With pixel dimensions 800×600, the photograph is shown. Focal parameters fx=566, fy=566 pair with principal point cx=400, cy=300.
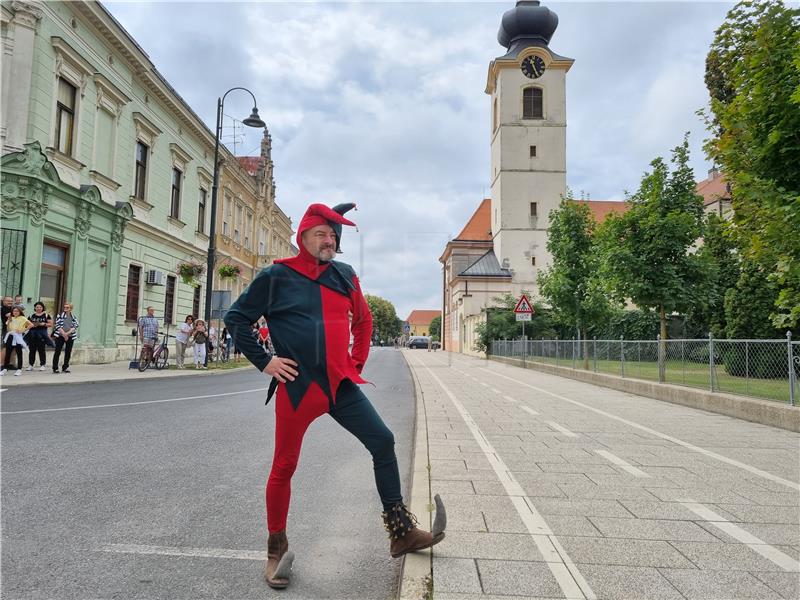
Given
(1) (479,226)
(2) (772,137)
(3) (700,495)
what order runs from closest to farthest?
(3) (700,495) → (2) (772,137) → (1) (479,226)

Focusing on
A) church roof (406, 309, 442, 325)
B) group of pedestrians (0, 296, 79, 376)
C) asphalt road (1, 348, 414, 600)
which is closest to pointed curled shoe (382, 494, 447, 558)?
asphalt road (1, 348, 414, 600)

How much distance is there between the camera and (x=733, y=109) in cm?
792

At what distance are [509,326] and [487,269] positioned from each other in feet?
72.5

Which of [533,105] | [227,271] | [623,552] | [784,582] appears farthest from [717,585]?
[533,105]

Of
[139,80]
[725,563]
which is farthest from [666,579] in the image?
[139,80]

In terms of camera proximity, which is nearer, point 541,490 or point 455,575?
point 455,575

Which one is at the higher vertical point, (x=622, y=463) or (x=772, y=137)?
(x=772, y=137)

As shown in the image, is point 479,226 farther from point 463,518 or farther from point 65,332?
point 463,518

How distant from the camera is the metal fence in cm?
881

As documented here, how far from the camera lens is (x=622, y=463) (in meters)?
5.66

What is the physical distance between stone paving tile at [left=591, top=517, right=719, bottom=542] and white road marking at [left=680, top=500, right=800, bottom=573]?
0.17 m


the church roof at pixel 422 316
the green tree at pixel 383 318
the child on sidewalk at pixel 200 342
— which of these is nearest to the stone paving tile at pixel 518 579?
the child on sidewalk at pixel 200 342

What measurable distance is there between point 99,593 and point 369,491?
2.34 metres

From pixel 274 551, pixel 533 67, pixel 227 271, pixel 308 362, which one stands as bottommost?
pixel 274 551
